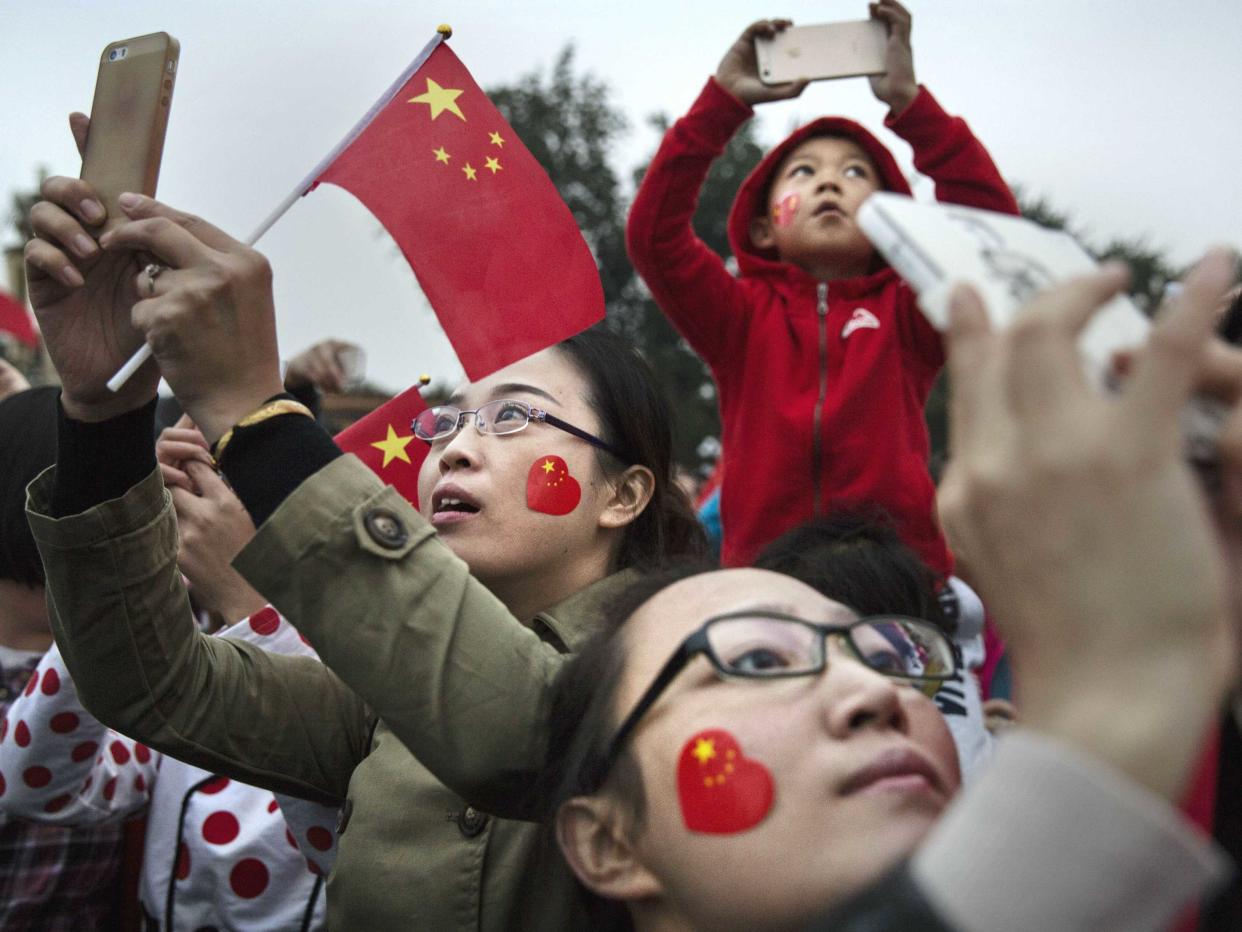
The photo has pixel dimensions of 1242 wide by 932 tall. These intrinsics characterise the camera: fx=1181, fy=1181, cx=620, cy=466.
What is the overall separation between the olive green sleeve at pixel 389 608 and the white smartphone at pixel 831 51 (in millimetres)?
1767

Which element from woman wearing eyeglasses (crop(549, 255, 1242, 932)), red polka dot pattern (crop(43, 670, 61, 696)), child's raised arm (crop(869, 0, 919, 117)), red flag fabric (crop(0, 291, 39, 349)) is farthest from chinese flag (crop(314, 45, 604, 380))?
red flag fabric (crop(0, 291, 39, 349))

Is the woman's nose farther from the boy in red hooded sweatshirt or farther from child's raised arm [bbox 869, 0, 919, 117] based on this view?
child's raised arm [bbox 869, 0, 919, 117]

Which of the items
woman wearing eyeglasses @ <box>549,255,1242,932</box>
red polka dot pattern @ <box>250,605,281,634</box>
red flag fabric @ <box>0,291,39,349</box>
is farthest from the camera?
red flag fabric @ <box>0,291,39,349</box>

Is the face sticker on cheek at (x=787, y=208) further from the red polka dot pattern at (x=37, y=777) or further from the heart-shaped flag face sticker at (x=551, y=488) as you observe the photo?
the red polka dot pattern at (x=37, y=777)

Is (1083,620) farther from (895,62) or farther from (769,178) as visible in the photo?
(769,178)

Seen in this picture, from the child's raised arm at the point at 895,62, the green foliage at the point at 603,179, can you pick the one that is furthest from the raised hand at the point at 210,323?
the green foliage at the point at 603,179

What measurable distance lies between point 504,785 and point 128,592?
2.35 feet

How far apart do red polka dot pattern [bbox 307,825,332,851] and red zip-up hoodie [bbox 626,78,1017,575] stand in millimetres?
1307

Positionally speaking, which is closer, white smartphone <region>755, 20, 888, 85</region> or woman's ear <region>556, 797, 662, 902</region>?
woman's ear <region>556, 797, 662, 902</region>

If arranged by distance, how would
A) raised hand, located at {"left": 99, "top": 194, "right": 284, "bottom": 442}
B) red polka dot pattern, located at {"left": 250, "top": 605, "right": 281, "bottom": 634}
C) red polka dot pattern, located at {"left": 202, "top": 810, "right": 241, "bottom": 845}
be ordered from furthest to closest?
red polka dot pattern, located at {"left": 202, "top": 810, "right": 241, "bottom": 845}
red polka dot pattern, located at {"left": 250, "top": 605, "right": 281, "bottom": 634}
raised hand, located at {"left": 99, "top": 194, "right": 284, "bottom": 442}

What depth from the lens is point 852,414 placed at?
313cm

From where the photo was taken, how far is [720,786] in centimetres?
132

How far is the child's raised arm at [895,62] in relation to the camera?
2766 millimetres

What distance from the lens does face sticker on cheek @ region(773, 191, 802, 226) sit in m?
3.38
